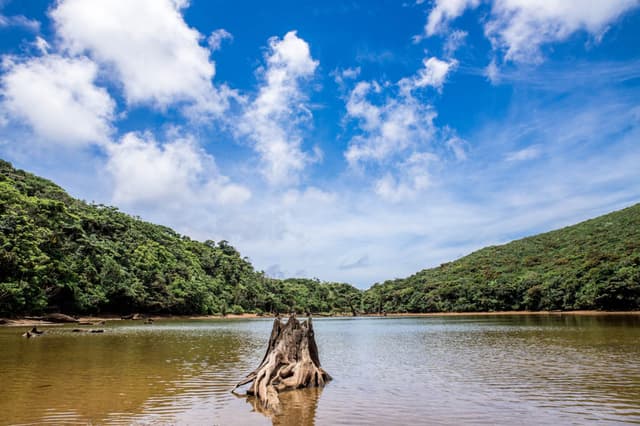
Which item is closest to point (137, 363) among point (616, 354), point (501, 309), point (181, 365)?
point (181, 365)

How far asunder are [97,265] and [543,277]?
75776 mm

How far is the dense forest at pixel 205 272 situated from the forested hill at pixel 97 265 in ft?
0.57

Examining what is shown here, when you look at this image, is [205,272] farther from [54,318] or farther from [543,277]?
[543,277]

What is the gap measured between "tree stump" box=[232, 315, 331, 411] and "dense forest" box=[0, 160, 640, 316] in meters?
40.0

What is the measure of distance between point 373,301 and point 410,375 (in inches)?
4622

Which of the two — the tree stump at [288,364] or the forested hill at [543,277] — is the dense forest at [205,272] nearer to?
the forested hill at [543,277]

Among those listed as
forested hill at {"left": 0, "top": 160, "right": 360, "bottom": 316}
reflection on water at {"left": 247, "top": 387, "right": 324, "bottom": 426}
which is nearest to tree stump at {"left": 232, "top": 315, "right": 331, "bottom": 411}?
reflection on water at {"left": 247, "top": 387, "right": 324, "bottom": 426}

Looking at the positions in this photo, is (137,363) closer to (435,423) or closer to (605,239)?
(435,423)

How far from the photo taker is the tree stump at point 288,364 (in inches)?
485

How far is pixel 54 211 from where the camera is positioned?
5628 centimetres

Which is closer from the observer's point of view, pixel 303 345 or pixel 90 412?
pixel 90 412

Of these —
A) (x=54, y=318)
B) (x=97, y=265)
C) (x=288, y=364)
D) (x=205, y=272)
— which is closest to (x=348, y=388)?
(x=288, y=364)

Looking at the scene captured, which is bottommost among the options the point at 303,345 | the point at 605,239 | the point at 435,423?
the point at 435,423

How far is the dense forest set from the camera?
4900 centimetres
